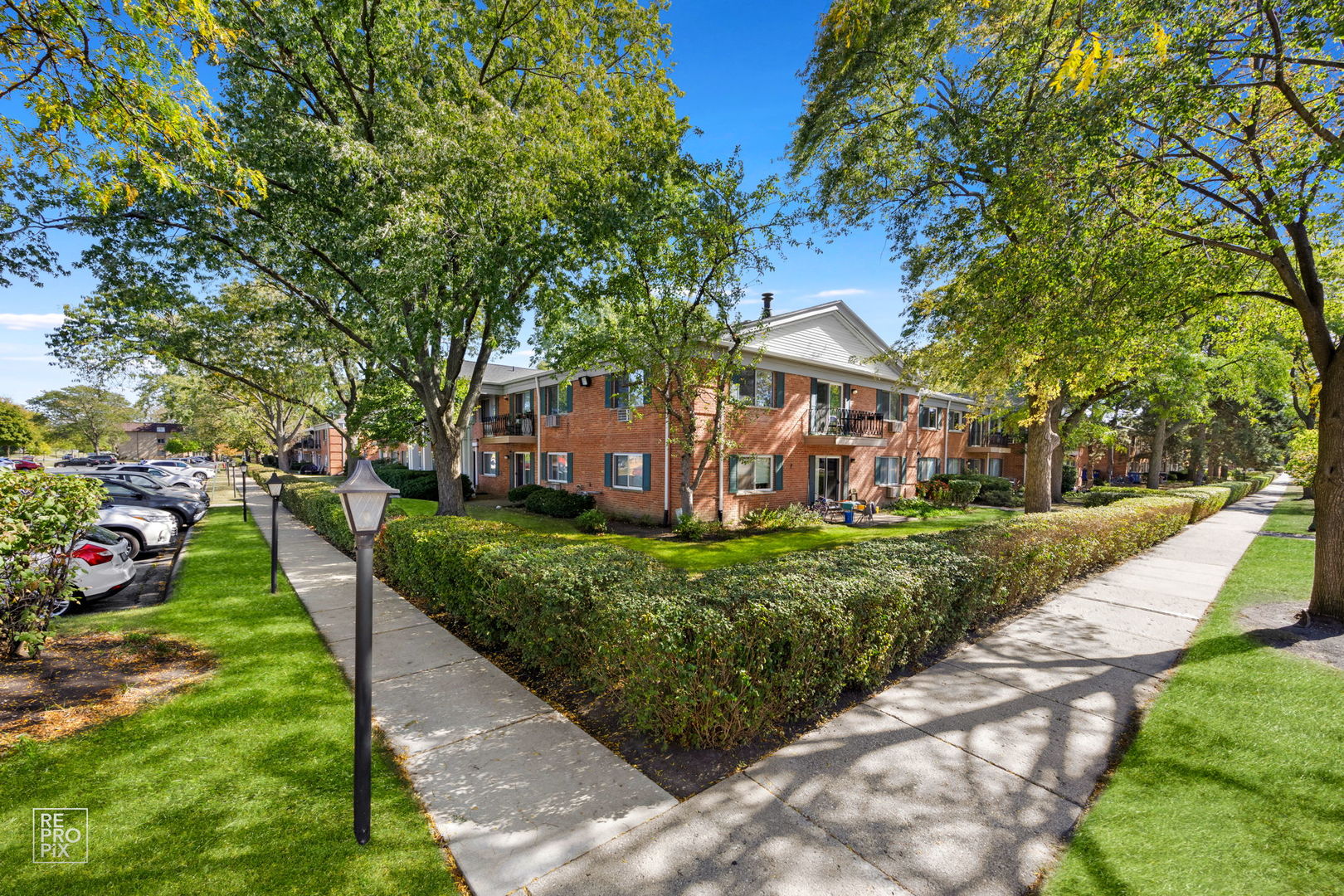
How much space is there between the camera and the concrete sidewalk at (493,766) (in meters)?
3.03

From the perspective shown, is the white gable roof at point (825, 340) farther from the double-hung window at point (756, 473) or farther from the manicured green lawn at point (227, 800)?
the manicured green lawn at point (227, 800)

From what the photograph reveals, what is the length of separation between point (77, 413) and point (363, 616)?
8813 cm

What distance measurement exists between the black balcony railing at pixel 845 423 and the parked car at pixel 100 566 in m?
17.7

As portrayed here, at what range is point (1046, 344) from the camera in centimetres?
838

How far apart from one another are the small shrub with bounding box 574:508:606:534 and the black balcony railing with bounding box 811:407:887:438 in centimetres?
859

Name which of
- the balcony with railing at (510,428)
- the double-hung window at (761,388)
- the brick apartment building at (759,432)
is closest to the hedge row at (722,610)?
the brick apartment building at (759,432)

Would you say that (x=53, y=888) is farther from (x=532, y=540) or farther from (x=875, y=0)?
(x=875, y=0)

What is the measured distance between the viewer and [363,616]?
3100mm

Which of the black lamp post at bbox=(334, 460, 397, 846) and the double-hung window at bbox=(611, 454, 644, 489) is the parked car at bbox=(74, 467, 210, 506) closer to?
the double-hung window at bbox=(611, 454, 644, 489)

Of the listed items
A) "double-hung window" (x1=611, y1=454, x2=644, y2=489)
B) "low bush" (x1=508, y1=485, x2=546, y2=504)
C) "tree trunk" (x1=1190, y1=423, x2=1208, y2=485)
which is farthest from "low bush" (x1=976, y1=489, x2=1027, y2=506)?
"low bush" (x1=508, y1=485, x2=546, y2=504)

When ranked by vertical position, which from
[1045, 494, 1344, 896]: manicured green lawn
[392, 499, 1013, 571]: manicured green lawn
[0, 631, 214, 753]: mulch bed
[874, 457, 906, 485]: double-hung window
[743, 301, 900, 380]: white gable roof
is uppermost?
[743, 301, 900, 380]: white gable roof

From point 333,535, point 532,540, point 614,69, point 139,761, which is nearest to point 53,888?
point 139,761

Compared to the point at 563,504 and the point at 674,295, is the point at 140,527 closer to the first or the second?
the point at 563,504

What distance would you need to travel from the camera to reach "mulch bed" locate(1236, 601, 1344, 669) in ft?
19.3
